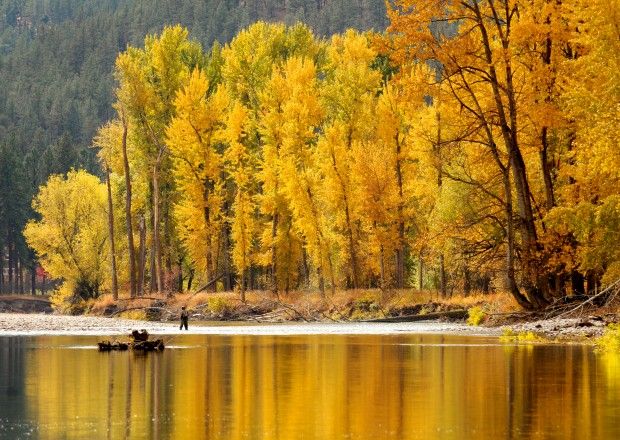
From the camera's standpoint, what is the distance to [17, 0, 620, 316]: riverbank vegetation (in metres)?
37.4

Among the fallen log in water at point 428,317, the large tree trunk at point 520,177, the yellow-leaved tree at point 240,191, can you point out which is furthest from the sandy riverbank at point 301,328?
the yellow-leaved tree at point 240,191

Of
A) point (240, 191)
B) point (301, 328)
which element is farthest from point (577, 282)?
point (240, 191)

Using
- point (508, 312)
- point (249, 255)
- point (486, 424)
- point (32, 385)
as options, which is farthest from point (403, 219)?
point (486, 424)

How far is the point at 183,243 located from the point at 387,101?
18.1m

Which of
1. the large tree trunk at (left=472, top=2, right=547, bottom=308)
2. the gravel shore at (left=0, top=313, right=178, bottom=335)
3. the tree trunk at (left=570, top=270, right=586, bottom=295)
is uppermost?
the large tree trunk at (left=472, top=2, right=547, bottom=308)

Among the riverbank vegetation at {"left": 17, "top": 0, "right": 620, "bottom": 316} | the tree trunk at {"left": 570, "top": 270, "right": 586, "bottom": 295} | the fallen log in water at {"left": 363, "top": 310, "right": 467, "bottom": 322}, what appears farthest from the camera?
the fallen log in water at {"left": 363, "top": 310, "right": 467, "bottom": 322}

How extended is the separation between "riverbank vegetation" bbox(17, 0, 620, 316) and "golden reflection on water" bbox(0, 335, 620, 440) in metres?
7.95

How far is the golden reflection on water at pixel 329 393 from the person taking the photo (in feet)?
52.0

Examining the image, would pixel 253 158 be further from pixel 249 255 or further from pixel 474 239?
pixel 474 239

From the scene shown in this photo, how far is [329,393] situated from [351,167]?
143 feet

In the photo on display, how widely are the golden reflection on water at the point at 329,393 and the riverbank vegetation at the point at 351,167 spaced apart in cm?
795

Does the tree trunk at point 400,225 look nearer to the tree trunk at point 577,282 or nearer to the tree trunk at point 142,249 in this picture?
the tree trunk at point 142,249

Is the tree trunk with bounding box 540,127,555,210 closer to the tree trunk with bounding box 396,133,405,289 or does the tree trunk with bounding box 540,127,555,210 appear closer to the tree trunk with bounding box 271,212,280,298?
the tree trunk with bounding box 396,133,405,289

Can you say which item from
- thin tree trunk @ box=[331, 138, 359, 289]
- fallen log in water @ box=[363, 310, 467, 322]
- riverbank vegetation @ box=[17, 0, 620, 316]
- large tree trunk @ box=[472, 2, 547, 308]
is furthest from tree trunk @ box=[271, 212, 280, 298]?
large tree trunk @ box=[472, 2, 547, 308]
